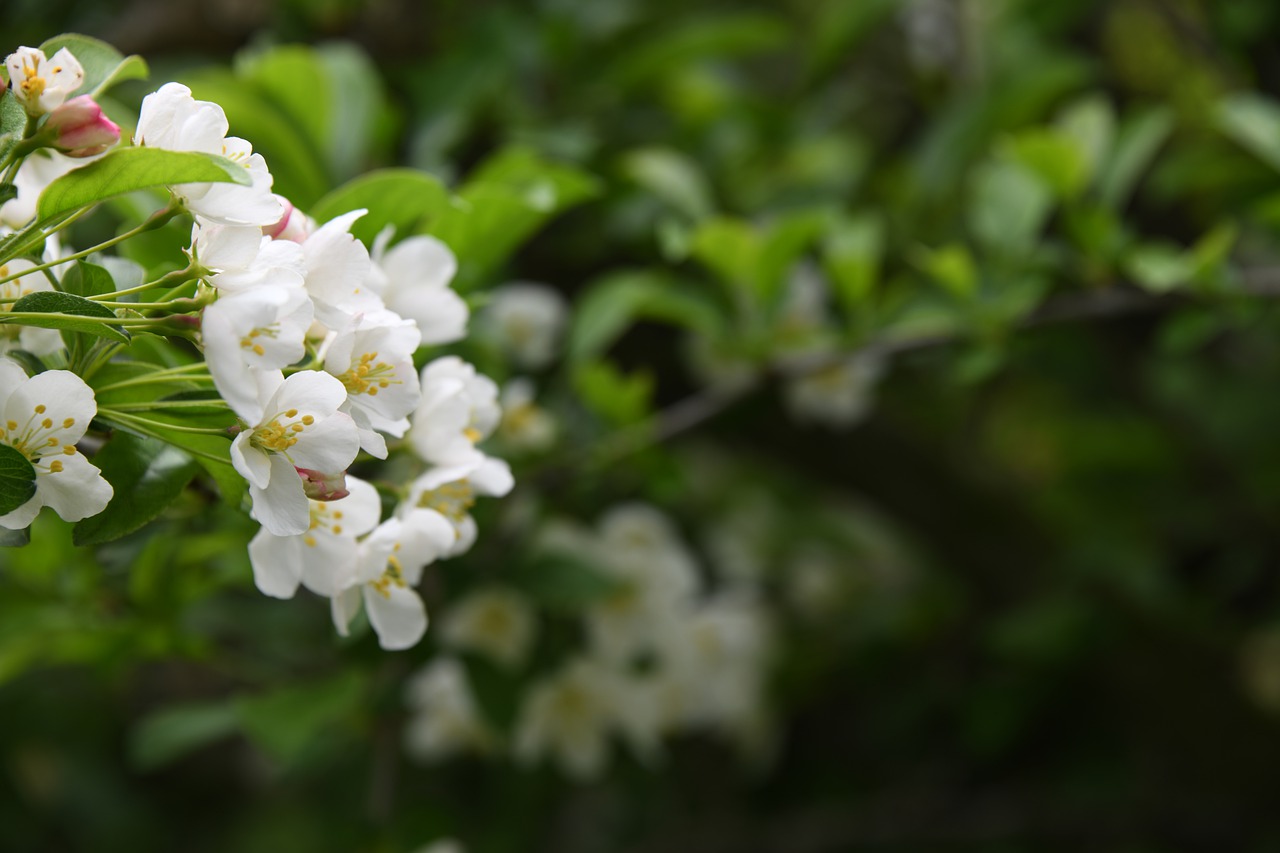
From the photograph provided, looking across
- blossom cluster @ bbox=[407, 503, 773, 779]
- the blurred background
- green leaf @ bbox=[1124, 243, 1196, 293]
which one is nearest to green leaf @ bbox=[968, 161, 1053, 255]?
the blurred background

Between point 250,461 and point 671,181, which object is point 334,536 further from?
point 671,181

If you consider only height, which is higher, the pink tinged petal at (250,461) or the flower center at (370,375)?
the flower center at (370,375)

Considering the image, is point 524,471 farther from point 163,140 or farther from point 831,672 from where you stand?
point 831,672

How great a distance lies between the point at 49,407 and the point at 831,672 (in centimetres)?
161

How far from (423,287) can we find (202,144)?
0.57ft

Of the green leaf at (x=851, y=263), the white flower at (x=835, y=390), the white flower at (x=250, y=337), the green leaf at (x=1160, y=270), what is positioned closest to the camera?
the white flower at (x=250, y=337)

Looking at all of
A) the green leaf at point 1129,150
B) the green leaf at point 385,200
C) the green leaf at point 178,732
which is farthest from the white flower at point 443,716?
the green leaf at point 1129,150

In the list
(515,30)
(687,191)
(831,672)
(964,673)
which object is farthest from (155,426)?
(964,673)

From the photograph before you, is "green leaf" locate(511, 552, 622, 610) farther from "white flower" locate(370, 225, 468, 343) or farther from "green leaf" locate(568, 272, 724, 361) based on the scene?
"white flower" locate(370, 225, 468, 343)

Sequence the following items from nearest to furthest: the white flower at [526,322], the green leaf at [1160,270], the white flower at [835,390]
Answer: the green leaf at [1160,270]
the white flower at [526,322]
the white flower at [835,390]

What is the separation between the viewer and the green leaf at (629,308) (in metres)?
1.10

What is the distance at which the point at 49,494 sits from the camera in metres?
0.51

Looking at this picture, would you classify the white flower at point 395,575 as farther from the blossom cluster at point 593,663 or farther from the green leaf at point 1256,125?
the green leaf at point 1256,125

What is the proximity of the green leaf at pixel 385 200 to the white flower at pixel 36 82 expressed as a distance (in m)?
0.17
